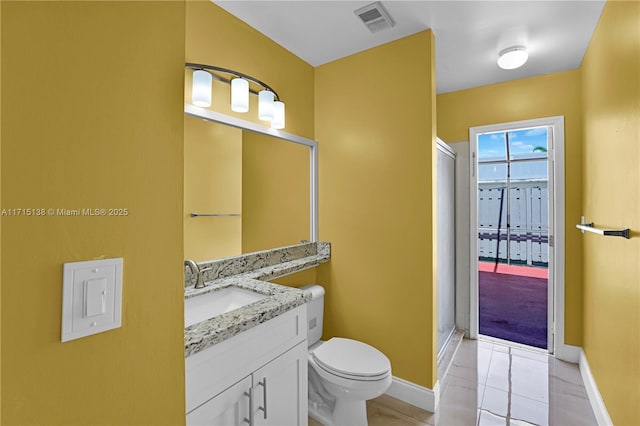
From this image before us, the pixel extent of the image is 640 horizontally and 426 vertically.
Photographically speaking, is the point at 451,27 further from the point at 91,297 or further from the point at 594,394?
the point at 594,394

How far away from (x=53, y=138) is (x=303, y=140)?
1.96 meters

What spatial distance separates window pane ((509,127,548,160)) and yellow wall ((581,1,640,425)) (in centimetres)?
322

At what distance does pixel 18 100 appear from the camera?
426 millimetres

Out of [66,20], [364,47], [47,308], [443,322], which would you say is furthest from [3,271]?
[443,322]

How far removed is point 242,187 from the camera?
1.96 meters

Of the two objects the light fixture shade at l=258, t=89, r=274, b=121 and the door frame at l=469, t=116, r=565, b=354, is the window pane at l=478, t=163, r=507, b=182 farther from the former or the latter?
the light fixture shade at l=258, t=89, r=274, b=121

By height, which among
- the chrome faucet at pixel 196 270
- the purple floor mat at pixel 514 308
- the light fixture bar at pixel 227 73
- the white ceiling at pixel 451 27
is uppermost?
the white ceiling at pixel 451 27

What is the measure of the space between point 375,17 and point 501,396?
266 centimetres

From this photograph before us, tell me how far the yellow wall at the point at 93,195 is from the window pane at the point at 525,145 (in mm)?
5756

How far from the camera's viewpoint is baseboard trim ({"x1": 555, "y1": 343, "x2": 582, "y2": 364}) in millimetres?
2506

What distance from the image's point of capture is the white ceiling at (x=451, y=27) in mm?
1763

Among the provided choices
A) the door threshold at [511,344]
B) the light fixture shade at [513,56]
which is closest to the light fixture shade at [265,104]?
the light fixture shade at [513,56]

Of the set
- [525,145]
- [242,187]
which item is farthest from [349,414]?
[525,145]

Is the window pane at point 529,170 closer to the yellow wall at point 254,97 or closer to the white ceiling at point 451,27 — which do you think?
the white ceiling at point 451,27
